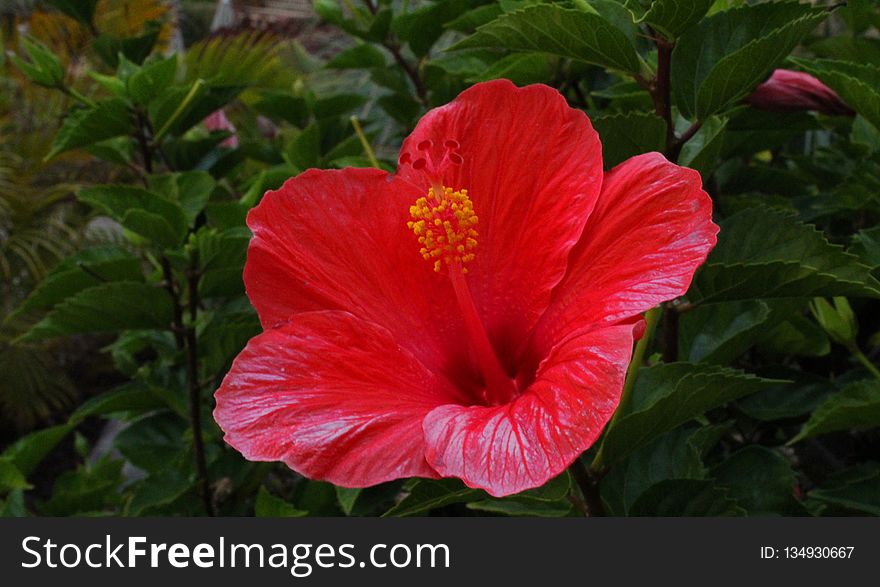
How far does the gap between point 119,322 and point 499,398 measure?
56 cm

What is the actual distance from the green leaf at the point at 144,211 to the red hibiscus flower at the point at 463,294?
377mm

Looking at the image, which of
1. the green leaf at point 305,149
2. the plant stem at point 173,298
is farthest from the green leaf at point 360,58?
the plant stem at point 173,298

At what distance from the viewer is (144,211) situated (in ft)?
3.29

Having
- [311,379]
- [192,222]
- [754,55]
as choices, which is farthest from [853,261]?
[192,222]

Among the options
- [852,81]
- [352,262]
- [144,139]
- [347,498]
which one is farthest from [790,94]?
[144,139]

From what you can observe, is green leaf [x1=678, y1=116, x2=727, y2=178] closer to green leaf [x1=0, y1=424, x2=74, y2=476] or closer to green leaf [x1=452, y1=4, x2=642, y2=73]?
green leaf [x1=452, y1=4, x2=642, y2=73]

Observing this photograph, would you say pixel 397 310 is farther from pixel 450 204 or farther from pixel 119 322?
Answer: pixel 119 322

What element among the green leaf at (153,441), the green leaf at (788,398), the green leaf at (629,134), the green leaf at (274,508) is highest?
the green leaf at (629,134)

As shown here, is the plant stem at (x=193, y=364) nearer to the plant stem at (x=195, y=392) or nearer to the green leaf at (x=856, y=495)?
the plant stem at (x=195, y=392)

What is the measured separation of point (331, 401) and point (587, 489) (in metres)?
0.23

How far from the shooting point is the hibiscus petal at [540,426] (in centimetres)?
53

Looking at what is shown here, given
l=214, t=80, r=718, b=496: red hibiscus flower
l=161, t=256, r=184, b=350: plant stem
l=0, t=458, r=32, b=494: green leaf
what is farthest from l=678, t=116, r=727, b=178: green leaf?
l=0, t=458, r=32, b=494: green leaf

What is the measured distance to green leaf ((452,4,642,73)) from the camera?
2.33 feet

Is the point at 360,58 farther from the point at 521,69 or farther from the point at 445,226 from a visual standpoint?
the point at 445,226
